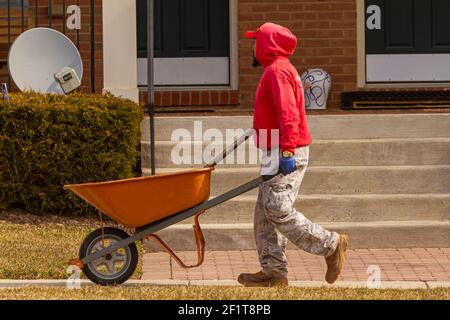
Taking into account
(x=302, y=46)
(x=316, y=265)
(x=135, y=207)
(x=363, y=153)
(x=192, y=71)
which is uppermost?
(x=302, y=46)

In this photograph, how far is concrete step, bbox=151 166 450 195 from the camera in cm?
1057

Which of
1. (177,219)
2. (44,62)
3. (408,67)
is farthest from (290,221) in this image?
(408,67)

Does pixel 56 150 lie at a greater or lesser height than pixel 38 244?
greater

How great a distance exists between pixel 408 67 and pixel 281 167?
708 centimetres

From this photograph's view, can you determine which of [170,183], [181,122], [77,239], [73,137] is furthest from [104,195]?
[181,122]

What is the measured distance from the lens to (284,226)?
7852mm

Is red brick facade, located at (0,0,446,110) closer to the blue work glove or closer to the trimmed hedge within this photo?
the trimmed hedge

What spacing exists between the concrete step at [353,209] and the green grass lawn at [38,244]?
124cm

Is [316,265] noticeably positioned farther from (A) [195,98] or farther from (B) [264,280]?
(A) [195,98]

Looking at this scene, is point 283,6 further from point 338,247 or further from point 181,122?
point 338,247

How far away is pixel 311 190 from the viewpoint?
10555 millimetres

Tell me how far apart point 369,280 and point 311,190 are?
2.19 m

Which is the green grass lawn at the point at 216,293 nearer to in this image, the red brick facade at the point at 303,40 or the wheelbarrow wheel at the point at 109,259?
the wheelbarrow wheel at the point at 109,259

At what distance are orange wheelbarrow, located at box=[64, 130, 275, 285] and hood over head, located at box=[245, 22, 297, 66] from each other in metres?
→ 0.56
